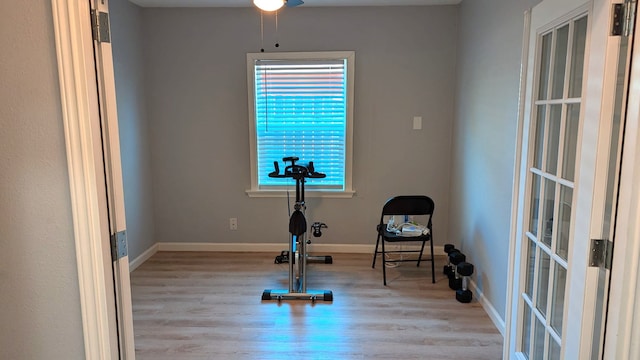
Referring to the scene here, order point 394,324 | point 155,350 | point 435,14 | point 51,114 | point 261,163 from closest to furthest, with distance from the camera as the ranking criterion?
point 51,114 < point 155,350 < point 394,324 < point 435,14 < point 261,163

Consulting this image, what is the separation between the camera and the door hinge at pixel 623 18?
3.81 ft

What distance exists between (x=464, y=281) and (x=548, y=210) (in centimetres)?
180

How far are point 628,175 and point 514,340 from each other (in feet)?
3.72

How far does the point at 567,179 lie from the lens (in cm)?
155

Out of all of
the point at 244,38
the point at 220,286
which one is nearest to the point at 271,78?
the point at 244,38

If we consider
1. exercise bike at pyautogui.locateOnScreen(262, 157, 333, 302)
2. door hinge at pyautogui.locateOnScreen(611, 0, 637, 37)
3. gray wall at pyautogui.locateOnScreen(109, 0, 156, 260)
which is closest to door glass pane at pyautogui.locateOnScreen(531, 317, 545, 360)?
door hinge at pyautogui.locateOnScreen(611, 0, 637, 37)

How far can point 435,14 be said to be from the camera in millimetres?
3811

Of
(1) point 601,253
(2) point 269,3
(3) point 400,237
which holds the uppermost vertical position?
(2) point 269,3

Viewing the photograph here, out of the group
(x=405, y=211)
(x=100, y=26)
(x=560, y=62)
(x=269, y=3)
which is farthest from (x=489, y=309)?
(x=100, y=26)

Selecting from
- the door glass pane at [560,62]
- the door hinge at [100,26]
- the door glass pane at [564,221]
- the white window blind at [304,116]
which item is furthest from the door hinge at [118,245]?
the white window blind at [304,116]

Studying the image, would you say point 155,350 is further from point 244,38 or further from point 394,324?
point 244,38

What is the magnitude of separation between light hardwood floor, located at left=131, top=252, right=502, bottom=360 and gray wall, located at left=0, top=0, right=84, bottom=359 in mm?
1347

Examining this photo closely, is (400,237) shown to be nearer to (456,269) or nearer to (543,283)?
(456,269)

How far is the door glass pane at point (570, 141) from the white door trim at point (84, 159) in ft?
5.22
